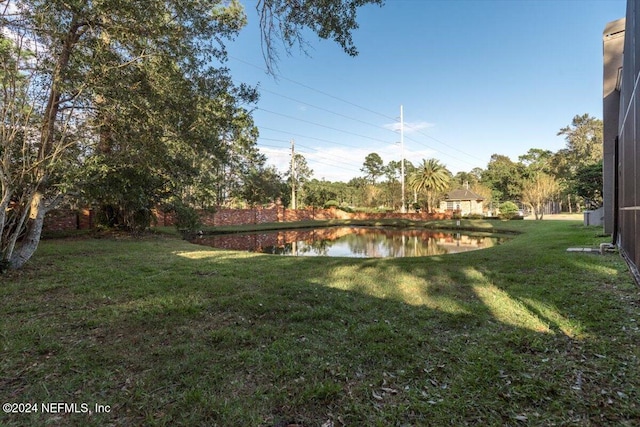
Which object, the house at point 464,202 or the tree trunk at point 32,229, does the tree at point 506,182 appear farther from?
the tree trunk at point 32,229

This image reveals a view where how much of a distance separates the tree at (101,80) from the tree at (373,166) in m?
46.9

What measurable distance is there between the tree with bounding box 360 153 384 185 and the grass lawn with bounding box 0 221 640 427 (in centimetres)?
4867

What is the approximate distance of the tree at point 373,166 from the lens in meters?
52.7

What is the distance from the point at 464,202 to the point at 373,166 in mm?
19296

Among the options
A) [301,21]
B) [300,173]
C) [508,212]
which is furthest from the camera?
[300,173]

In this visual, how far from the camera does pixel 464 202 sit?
36.1m

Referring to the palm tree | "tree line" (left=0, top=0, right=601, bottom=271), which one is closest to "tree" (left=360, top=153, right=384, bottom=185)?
the palm tree

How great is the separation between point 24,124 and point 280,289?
5011mm

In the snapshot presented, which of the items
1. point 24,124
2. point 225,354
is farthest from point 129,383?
point 24,124

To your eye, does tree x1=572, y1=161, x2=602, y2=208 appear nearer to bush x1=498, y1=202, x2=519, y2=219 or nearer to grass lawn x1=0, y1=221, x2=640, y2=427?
bush x1=498, y1=202, x2=519, y2=219

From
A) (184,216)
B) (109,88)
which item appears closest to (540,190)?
(184,216)

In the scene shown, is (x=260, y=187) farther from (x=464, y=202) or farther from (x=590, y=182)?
(x=464, y=202)

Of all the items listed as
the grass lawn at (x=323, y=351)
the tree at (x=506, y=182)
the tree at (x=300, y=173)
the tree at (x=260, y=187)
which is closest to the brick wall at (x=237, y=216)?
the tree at (x=260, y=187)

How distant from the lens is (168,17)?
535cm
